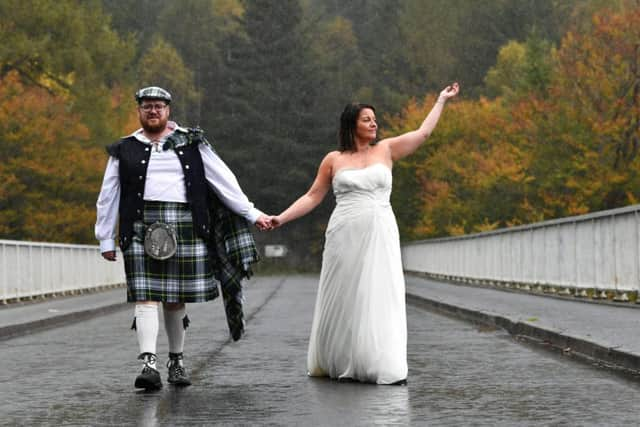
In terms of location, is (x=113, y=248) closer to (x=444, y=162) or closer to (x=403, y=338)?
(x=403, y=338)

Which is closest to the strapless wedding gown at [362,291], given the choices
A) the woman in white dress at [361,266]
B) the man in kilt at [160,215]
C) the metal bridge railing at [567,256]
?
the woman in white dress at [361,266]

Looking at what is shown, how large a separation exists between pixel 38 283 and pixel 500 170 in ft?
95.8

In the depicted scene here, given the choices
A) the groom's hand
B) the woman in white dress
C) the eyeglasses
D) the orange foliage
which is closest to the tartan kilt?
the groom's hand

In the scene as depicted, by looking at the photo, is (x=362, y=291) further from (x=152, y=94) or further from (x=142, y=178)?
(x=152, y=94)

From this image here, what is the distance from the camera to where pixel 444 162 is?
215 feet

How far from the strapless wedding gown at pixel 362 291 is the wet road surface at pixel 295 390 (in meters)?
0.21

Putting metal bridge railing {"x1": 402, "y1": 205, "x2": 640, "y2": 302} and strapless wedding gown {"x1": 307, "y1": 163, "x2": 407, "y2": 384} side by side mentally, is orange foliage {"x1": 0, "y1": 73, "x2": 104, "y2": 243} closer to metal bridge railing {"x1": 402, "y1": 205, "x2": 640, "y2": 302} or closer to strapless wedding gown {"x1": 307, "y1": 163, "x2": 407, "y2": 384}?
metal bridge railing {"x1": 402, "y1": 205, "x2": 640, "y2": 302}

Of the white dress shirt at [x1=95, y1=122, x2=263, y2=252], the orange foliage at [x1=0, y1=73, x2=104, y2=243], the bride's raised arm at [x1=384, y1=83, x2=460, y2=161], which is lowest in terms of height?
the white dress shirt at [x1=95, y1=122, x2=263, y2=252]

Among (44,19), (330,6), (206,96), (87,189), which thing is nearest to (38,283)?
(87,189)

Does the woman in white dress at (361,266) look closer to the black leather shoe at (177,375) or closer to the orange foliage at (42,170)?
the black leather shoe at (177,375)

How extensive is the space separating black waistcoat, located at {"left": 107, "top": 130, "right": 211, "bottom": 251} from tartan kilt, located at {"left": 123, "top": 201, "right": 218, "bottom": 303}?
55 millimetres

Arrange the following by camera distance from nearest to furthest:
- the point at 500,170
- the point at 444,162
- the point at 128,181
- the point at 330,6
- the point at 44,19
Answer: the point at 128,181
the point at 500,170
the point at 444,162
the point at 44,19
the point at 330,6

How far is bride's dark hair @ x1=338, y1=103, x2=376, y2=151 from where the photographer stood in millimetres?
10133

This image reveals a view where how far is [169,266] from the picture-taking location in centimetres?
923
